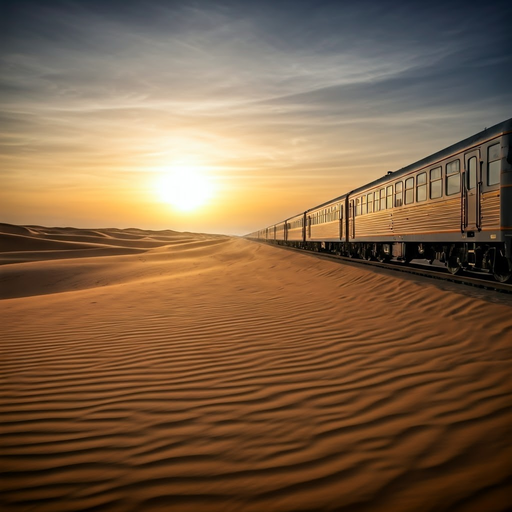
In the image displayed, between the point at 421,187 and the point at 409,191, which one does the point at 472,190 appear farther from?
the point at 409,191

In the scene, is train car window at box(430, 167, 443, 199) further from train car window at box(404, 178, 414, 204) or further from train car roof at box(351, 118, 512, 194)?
train car window at box(404, 178, 414, 204)

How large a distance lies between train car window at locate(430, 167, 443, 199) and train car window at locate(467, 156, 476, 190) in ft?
4.95

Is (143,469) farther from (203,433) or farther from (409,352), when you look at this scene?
(409,352)

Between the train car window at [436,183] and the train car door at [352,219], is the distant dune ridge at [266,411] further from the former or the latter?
the train car door at [352,219]

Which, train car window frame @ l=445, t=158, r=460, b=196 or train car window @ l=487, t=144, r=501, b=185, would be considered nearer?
train car window @ l=487, t=144, r=501, b=185

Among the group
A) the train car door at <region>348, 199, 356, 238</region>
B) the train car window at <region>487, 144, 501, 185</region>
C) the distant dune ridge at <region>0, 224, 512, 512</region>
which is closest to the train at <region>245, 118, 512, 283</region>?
the train car window at <region>487, 144, 501, 185</region>

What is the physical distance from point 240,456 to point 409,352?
10.2 ft

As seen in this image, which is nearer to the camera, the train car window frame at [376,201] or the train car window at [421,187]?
the train car window at [421,187]

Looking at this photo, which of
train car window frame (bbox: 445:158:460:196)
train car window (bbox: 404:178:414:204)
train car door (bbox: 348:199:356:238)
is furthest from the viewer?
train car door (bbox: 348:199:356:238)

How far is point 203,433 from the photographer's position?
10.8 feet

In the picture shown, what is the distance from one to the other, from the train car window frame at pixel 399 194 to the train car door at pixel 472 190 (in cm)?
445

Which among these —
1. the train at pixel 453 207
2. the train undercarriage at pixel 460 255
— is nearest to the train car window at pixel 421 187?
the train at pixel 453 207

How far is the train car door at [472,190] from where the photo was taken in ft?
33.1

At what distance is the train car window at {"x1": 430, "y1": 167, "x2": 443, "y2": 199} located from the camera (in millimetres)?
12094
